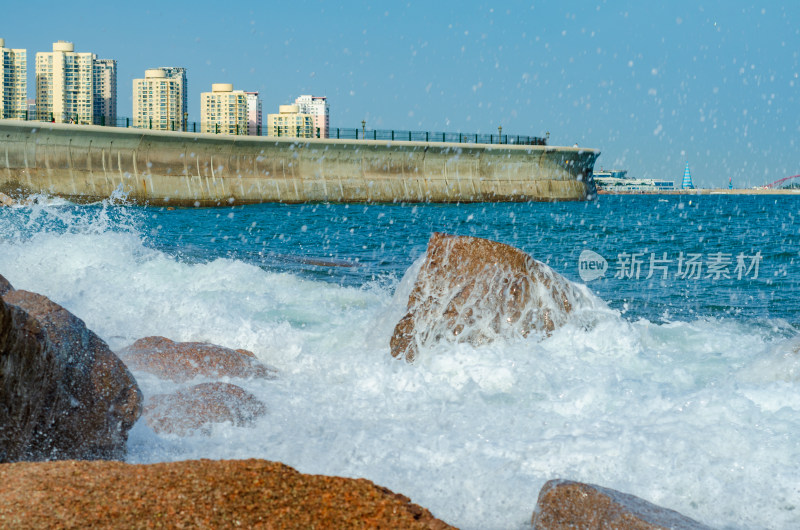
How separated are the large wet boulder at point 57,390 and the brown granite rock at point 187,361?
62.2 inches

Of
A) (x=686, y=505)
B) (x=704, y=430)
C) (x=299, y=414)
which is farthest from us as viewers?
(x=299, y=414)

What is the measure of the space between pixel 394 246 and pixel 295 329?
40.1 feet

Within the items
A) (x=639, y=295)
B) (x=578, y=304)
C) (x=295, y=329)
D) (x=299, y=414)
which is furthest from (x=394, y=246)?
(x=299, y=414)

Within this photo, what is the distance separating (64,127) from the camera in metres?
32.8

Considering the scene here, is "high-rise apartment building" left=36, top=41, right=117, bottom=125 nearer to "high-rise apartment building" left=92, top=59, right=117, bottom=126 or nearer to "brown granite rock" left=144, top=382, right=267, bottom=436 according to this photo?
"high-rise apartment building" left=92, top=59, right=117, bottom=126

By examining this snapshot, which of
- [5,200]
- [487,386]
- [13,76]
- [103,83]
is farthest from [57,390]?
[103,83]

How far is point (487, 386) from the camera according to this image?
17.6ft

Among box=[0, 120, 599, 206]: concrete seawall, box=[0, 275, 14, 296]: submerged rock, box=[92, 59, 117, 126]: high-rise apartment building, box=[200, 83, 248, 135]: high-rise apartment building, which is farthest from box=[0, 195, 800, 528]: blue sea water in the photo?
box=[200, 83, 248, 135]: high-rise apartment building

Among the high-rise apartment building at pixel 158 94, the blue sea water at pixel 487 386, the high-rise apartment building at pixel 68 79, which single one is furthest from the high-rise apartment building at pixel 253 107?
the blue sea water at pixel 487 386

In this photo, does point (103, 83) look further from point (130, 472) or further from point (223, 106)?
point (130, 472)

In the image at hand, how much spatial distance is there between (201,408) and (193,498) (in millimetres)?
2255

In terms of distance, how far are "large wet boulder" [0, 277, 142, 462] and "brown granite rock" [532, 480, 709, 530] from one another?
195 cm

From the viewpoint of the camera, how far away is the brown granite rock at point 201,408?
418 cm

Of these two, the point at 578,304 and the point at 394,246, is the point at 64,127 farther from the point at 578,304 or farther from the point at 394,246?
the point at 578,304
